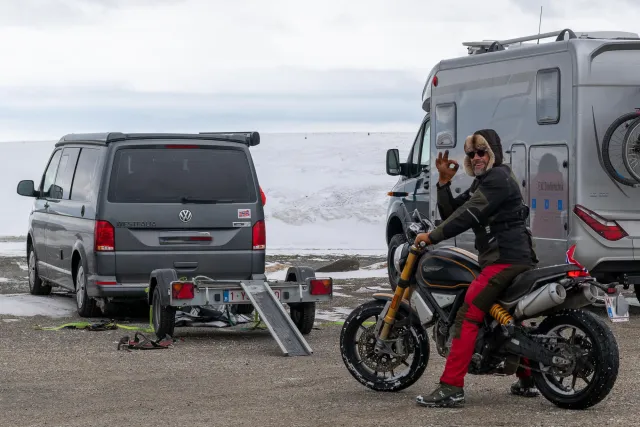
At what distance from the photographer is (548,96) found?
44.4ft

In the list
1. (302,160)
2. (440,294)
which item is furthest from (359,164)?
(440,294)

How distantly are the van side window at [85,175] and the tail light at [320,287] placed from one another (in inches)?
104

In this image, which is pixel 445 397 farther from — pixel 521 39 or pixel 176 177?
pixel 521 39

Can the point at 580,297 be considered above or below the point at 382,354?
above

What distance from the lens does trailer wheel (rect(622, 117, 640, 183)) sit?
1312 centimetres

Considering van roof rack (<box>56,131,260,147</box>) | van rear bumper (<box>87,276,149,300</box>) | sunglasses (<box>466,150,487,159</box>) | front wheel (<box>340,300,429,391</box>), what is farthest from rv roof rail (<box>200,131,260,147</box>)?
sunglasses (<box>466,150,487,159</box>)

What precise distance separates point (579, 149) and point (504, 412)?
583 centimetres

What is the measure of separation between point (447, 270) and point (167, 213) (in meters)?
4.90

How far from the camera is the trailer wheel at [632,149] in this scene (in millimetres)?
13125

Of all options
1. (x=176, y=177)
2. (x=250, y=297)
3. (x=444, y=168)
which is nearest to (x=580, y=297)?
(x=444, y=168)

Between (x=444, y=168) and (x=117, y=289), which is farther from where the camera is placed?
(x=117, y=289)

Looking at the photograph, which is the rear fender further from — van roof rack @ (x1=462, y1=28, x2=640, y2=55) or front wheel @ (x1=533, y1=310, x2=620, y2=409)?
van roof rack @ (x1=462, y1=28, x2=640, y2=55)

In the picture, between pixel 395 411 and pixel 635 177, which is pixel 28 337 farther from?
pixel 635 177

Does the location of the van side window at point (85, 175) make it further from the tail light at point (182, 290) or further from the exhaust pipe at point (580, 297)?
the exhaust pipe at point (580, 297)
